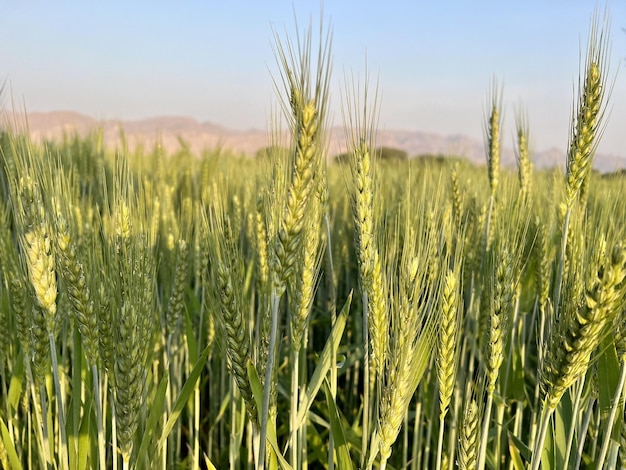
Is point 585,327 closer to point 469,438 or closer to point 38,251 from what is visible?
point 469,438

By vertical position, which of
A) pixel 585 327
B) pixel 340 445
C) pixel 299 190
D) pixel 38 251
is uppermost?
pixel 299 190

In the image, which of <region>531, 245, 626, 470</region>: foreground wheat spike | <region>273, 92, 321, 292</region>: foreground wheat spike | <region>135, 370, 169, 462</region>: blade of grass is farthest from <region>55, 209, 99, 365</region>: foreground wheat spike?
<region>531, 245, 626, 470</region>: foreground wheat spike

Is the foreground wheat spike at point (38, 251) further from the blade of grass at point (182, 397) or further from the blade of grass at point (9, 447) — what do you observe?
the blade of grass at point (9, 447)

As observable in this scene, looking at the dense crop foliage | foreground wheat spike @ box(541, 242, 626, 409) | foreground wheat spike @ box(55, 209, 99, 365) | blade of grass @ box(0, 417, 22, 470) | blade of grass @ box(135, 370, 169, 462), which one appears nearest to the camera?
foreground wheat spike @ box(541, 242, 626, 409)

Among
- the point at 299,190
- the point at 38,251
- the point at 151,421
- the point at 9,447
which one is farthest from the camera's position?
the point at 9,447

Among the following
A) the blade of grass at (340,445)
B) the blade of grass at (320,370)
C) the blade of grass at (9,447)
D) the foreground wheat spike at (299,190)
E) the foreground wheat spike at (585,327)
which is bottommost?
the blade of grass at (9,447)

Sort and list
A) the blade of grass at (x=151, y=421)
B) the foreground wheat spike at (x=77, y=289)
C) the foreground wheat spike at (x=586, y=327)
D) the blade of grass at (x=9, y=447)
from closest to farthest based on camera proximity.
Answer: the foreground wheat spike at (x=586, y=327), the foreground wheat spike at (x=77, y=289), the blade of grass at (x=151, y=421), the blade of grass at (x=9, y=447)

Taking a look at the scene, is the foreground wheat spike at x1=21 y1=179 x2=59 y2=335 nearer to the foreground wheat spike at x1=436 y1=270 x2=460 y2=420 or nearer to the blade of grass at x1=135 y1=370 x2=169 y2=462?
the blade of grass at x1=135 y1=370 x2=169 y2=462

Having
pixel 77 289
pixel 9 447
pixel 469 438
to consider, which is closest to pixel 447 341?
pixel 469 438

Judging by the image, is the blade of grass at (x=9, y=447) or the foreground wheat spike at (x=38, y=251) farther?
the blade of grass at (x=9, y=447)

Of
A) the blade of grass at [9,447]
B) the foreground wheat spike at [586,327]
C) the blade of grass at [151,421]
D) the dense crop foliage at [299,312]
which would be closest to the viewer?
the foreground wheat spike at [586,327]

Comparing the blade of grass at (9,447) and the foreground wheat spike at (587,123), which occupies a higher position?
the foreground wheat spike at (587,123)

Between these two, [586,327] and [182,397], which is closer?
[586,327]

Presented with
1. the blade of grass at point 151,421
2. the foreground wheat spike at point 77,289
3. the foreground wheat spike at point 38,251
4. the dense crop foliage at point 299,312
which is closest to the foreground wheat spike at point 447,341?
the dense crop foliage at point 299,312
